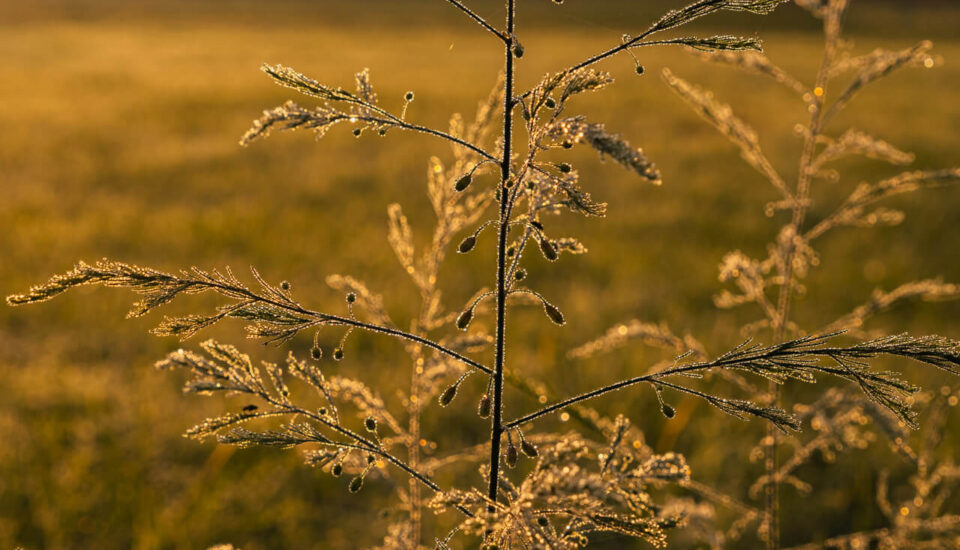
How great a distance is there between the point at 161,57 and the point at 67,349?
66.4ft

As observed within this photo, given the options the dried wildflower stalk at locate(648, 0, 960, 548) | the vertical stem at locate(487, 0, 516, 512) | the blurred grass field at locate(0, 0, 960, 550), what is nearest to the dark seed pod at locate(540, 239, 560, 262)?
the vertical stem at locate(487, 0, 516, 512)

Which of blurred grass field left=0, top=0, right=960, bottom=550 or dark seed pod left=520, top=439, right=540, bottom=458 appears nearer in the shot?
dark seed pod left=520, top=439, right=540, bottom=458

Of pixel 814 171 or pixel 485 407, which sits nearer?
pixel 485 407

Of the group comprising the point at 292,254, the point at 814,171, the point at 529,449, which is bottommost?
the point at 529,449

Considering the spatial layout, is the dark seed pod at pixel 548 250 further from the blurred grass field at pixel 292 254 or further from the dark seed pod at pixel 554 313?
the blurred grass field at pixel 292 254

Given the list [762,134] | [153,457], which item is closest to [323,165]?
[153,457]

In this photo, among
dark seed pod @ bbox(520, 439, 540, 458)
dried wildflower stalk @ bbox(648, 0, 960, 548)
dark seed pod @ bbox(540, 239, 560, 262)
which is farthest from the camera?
dried wildflower stalk @ bbox(648, 0, 960, 548)

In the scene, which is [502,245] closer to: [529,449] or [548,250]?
[548,250]

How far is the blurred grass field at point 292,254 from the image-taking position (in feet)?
13.0

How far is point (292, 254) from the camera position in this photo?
7.52 meters

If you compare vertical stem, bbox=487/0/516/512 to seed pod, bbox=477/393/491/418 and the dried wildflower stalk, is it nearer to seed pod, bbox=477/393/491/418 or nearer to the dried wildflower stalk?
seed pod, bbox=477/393/491/418

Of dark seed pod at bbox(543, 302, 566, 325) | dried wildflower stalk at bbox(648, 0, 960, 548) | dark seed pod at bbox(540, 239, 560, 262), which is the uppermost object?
dried wildflower stalk at bbox(648, 0, 960, 548)

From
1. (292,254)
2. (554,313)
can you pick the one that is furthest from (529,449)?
(292,254)

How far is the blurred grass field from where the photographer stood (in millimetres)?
3975
